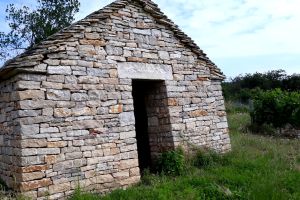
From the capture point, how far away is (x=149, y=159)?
8.24 m

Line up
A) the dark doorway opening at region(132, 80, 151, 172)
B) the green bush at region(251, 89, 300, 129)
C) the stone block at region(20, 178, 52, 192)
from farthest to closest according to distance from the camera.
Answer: the green bush at region(251, 89, 300, 129) → the dark doorway opening at region(132, 80, 151, 172) → the stone block at region(20, 178, 52, 192)

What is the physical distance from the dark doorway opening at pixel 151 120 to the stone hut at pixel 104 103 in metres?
0.02

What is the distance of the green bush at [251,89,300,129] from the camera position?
12.4 meters

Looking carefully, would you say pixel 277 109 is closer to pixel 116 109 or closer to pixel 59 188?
pixel 116 109

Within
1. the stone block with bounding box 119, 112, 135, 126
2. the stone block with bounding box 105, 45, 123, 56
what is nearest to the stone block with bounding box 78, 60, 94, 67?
the stone block with bounding box 105, 45, 123, 56

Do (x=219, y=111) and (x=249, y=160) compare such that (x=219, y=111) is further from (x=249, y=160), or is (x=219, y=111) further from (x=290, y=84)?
(x=290, y=84)

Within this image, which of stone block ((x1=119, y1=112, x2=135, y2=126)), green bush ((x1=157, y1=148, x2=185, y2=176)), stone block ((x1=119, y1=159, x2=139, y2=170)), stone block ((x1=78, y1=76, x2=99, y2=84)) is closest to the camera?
stone block ((x1=78, y1=76, x2=99, y2=84))

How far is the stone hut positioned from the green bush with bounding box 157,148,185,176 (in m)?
0.27

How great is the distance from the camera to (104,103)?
6.29 meters

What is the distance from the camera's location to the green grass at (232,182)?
18.5 feet

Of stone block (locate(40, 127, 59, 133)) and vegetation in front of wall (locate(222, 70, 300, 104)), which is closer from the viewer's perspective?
stone block (locate(40, 127, 59, 133))

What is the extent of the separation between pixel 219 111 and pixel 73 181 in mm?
4269

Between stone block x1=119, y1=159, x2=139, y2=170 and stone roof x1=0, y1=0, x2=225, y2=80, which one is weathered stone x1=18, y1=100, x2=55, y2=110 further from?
stone block x1=119, y1=159, x2=139, y2=170

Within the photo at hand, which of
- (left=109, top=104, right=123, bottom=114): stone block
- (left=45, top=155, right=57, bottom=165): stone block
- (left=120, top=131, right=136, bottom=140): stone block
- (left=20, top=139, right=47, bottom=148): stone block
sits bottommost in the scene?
(left=45, top=155, right=57, bottom=165): stone block
